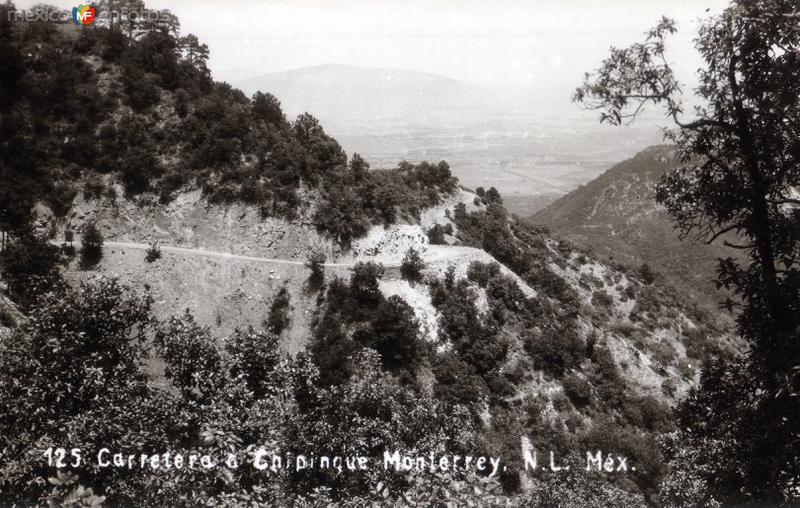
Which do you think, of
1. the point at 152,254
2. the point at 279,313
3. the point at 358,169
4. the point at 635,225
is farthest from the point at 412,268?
the point at 635,225

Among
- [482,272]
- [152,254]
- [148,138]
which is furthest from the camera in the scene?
[148,138]

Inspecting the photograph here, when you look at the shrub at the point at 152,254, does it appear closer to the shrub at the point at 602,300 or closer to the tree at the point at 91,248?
the tree at the point at 91,248

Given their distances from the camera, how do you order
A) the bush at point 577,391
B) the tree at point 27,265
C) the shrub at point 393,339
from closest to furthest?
the tree at point 27,265 < the shrub at point 393,339 < the bush at point 577,391

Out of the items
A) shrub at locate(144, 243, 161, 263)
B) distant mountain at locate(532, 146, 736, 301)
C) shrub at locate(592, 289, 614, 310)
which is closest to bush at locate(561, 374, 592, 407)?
shrub at locate(592, 289, 614, 310)

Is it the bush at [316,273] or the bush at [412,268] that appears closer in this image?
the bush at [316,273]

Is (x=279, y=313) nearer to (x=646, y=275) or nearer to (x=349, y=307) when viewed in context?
(x=349, y=307)

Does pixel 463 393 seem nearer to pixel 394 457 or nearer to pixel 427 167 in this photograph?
pixel 394 457

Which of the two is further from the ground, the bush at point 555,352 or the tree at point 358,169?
the tree at point 358,169

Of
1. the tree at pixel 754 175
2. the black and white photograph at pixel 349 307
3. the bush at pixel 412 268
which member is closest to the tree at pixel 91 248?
the black and white photograph at pixel 349 307
